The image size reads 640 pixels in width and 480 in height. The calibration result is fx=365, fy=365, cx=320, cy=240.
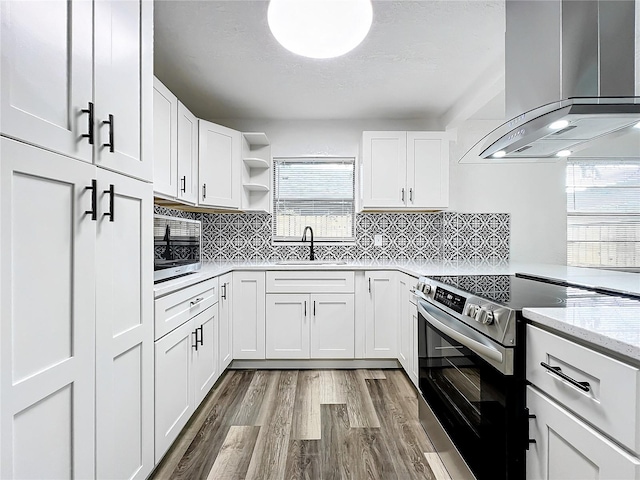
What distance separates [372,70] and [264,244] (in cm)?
198

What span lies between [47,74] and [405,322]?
259 cm

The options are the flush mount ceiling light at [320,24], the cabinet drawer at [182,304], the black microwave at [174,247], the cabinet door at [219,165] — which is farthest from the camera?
the cabinet door at [219,165]

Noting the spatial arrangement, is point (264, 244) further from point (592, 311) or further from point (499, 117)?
point (592, 311)

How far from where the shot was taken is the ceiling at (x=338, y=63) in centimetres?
201

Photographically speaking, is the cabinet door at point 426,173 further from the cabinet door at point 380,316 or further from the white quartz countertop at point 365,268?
the cabinet door at point 380,316

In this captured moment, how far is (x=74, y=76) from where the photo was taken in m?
1.09

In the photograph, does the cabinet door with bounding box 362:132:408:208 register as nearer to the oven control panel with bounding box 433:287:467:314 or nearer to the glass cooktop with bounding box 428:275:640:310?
the glass cooktop with bounding box 428:275:640:310

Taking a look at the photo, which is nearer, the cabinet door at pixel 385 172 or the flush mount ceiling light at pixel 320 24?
the flush mount ceiling light at pixel 320 24

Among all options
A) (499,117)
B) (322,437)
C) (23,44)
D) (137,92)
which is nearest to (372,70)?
(499,117)

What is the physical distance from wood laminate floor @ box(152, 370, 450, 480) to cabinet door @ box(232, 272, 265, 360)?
27 cm

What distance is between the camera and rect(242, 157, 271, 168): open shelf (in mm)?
3446

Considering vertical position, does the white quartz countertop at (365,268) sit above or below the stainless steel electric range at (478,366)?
above

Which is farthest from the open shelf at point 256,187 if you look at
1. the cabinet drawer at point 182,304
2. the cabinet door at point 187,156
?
the cabinet drawer at point 182,304

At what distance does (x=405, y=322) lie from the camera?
9.40 ft
